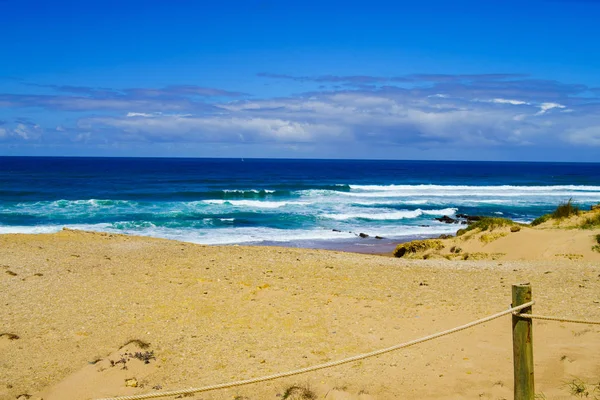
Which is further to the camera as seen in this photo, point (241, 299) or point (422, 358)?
point (241, 299)

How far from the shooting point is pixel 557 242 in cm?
1327

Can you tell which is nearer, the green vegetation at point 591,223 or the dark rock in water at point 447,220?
the green vegetation at point 591,223

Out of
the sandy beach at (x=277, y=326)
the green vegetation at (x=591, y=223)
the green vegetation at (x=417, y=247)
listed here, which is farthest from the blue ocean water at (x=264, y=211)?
the sandy beach at (x=277, y=326)

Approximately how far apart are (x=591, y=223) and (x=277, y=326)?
38.4 ft

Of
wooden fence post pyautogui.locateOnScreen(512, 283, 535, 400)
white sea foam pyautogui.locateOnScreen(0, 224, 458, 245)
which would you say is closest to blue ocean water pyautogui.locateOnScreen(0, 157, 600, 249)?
white sea foam pyautogui.locateOnScreen(0, 224, 458, 245)

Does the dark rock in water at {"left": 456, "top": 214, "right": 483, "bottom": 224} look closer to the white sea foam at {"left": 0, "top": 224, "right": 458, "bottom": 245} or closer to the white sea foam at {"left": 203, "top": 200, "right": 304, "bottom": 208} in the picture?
the white sea foam at {"left": 0, "top": 224, "right": 458, "bottom": 245}

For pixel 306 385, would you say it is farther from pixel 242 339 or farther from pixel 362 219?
pixel 362 219

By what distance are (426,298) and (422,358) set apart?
2.38 metres

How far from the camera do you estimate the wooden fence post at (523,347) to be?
405cm

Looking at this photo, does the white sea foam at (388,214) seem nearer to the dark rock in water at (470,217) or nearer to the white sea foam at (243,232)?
the dark rock in water at (470,217)

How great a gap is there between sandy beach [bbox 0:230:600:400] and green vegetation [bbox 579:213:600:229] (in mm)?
3863

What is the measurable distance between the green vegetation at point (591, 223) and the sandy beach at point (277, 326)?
386 centimetres

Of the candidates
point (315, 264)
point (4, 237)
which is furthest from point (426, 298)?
point (4, 237)

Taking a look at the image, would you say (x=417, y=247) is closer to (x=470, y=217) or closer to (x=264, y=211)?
(x=470, y=217)
